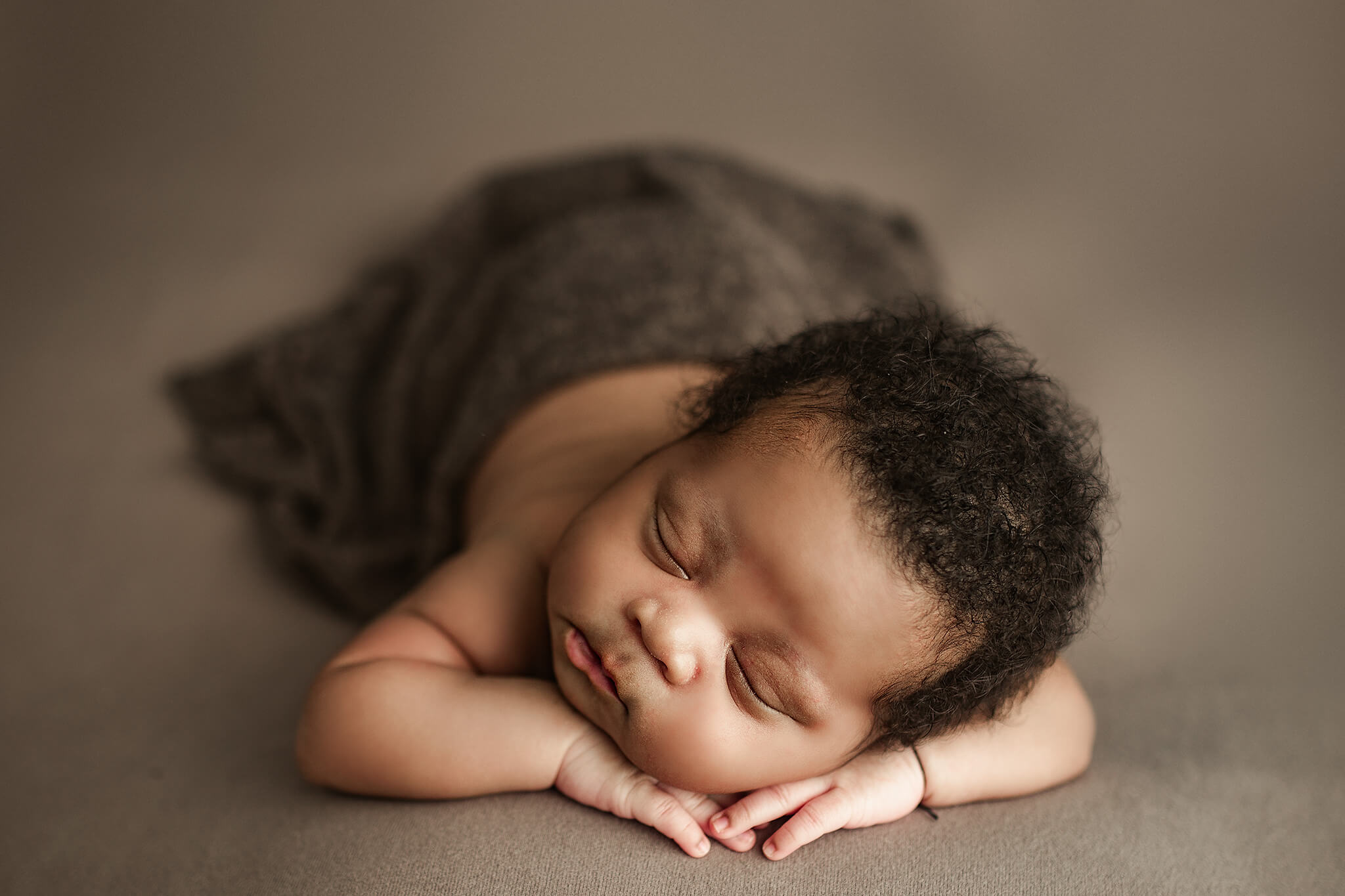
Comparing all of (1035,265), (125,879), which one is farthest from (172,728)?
(1035,265)

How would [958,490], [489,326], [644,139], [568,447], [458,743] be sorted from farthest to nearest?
[644,139] → [489,326] → [568,447] → [458,743] → [958,490]

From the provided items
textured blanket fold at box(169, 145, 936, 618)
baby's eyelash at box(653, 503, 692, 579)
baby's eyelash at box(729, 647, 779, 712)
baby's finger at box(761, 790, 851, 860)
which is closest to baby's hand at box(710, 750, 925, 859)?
baby's finger at box(761, 790, 851, 860)

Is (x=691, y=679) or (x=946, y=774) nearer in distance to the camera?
(x=691, y=679)

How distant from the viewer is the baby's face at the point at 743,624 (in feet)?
2.67

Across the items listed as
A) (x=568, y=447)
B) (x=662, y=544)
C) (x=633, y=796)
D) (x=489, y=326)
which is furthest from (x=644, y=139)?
(x=633, y=796)

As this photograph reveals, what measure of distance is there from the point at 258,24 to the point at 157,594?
1.37m

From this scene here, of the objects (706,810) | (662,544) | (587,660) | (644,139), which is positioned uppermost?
(644,139)

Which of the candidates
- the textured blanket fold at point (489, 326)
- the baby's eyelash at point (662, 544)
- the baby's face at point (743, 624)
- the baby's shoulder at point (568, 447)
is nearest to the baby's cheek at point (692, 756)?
the baby's face at point (743, 624)

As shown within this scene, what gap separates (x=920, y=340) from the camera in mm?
929

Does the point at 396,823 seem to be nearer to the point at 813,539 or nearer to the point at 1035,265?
the point at 813,539

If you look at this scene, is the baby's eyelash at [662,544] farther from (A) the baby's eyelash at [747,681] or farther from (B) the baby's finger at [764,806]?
(B) the baby's finger at [764,806]

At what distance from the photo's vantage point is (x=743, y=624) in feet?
2.76

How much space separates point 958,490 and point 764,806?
12.4 inches

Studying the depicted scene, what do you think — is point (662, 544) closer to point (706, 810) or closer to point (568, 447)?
point (706, 810)
